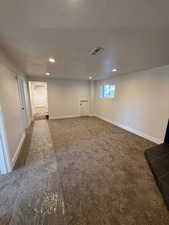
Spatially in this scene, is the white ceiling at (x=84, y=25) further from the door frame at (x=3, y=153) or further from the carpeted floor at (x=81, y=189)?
the carpeted floor at (x=81, y=189)

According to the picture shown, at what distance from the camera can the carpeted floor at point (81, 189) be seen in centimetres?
125

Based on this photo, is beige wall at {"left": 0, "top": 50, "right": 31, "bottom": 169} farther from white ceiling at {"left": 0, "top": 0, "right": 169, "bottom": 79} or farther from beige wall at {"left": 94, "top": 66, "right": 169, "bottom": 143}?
beige wall at {"left": 94, "top": 66, "right": 169, "bottom": 143}

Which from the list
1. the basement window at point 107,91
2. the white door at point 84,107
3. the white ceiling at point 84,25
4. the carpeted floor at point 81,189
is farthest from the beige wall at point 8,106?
the white door at point 84,107

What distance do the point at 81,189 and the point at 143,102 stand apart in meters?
3.15

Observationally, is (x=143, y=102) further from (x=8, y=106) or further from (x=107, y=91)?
(x=8, y=106)

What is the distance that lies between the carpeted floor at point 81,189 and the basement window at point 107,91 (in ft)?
9.50

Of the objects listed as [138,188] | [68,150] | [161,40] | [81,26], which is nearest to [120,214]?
[138,188]

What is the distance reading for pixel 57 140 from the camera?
11.0 feet

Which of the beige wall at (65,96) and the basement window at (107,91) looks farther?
the beige wall at (65,96)

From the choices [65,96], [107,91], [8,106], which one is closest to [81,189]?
[8,106]

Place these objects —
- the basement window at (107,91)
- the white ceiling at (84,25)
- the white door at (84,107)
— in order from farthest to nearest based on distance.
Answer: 1. the white door at (84,107)
2. the basement window at (107,91)
3. the white ceiling at (84,25)

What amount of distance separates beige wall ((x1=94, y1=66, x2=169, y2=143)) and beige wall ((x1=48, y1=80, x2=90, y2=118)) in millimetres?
1942

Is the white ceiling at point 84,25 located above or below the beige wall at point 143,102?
above

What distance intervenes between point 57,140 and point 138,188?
96.2 inches
